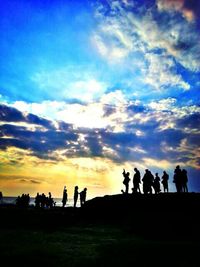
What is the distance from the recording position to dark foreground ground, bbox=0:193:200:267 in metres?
12.5

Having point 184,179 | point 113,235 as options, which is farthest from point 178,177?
point 113,235

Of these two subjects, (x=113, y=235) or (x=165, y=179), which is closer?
(x=113, y=235)

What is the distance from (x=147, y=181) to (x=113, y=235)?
13631 mm

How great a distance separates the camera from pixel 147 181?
32.7 m

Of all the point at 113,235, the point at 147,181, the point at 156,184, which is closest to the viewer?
the point at 113,235

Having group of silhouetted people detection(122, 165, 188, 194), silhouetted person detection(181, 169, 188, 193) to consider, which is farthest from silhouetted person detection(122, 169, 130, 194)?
silhouetted person detection(181, 169, 188, 193)

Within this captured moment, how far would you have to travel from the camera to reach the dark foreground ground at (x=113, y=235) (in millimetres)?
12484

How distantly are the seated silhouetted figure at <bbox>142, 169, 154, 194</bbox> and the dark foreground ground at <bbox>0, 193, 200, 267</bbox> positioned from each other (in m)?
1.82

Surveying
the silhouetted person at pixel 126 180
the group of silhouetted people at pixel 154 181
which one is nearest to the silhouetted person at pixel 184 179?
the group of silhouetted people at pixel 154 181

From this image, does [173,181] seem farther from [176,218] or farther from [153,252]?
[153,252]

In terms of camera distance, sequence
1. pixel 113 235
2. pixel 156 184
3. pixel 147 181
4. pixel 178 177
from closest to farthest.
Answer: pixel 113 235, pixel 178 177, pixel 147 181, pixel 156 184

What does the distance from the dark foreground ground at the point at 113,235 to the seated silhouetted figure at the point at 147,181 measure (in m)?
1.82

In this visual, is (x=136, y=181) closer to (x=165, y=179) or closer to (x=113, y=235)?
(x=165, y=179)

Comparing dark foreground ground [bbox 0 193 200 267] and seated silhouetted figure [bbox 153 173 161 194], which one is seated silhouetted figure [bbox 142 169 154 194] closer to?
seated silhouetted figure [bbox 153 173 161 194]
